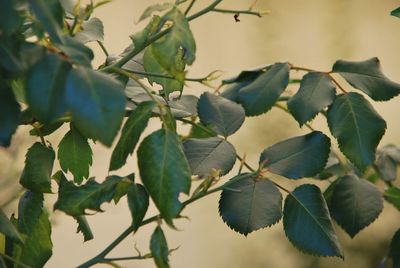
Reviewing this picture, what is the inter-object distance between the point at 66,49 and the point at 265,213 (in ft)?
0.69

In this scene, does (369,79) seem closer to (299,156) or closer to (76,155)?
(299,156)

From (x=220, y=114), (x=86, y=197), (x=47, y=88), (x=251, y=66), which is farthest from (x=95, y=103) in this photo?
(x=251, y=66)

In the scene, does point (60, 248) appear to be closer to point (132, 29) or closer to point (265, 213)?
point (132, 29)

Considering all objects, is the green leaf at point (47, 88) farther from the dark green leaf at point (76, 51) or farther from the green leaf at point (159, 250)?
the green leaf at point (159, 250)

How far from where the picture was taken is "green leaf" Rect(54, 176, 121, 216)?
45cm

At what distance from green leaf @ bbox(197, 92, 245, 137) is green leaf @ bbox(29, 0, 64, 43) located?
23cm

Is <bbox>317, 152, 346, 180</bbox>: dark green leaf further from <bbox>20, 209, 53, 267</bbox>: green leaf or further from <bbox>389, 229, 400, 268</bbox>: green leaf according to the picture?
<bbox>20, 209, 53, 267</bbox>: green leaf

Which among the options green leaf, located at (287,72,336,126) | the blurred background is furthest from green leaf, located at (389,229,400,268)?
the blurred background

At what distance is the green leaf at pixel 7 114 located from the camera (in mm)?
355

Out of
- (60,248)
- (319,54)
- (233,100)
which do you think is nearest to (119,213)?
(60,248)

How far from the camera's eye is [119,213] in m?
1.27

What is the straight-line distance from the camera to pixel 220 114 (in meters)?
0.56

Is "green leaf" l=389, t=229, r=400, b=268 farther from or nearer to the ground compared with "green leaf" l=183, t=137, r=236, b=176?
nearer to the ground

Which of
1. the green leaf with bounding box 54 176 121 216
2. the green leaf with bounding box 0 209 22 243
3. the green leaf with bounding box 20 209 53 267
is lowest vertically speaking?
the green leaf with bounding box 20 209 53 267
